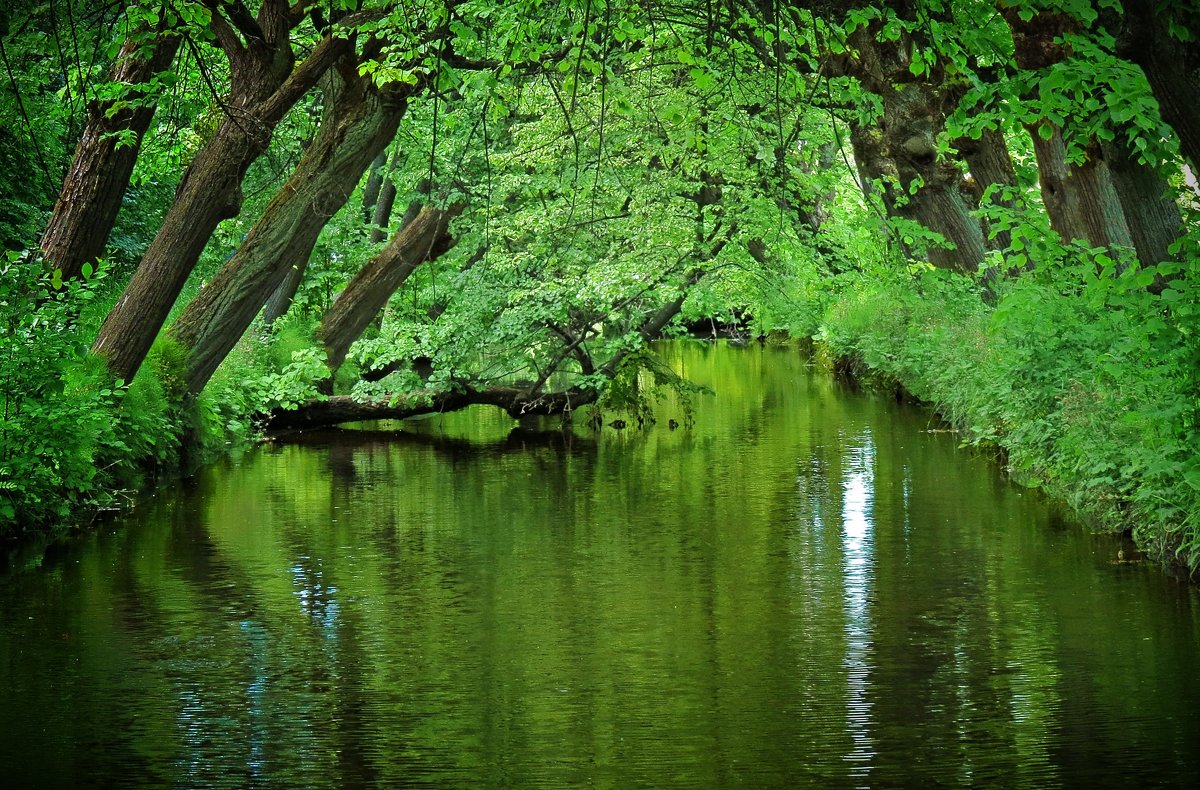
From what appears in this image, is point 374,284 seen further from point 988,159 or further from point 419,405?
point 988,159

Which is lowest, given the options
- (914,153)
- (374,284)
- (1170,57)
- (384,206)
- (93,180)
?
(1170,57)

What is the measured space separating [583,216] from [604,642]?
11620mm

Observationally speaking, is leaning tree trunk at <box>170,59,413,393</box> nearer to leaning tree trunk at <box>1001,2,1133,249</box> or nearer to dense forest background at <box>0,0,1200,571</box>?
dense forest background at <box>0,0,1200,571</box>

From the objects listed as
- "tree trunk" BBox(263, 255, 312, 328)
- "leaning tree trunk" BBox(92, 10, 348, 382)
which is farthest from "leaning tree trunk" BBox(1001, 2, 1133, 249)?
"tree trunk" BBox(263, 255, 312, 328)

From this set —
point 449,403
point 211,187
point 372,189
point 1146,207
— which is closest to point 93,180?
point 211,187

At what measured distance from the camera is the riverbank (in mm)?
9258

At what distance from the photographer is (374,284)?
2202cm

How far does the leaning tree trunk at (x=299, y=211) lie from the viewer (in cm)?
1488

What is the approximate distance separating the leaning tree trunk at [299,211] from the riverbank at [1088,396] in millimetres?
6347

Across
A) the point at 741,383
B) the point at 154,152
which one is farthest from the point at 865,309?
the point at 154,152

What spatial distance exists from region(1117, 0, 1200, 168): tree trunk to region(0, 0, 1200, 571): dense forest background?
0.02 meters

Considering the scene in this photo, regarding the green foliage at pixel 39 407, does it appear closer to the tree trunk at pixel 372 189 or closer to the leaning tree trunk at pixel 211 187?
the leaning tree trunk at pixel 211 187

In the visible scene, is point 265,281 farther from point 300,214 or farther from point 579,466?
point 579,466

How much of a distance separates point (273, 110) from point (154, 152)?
318 centimetres
